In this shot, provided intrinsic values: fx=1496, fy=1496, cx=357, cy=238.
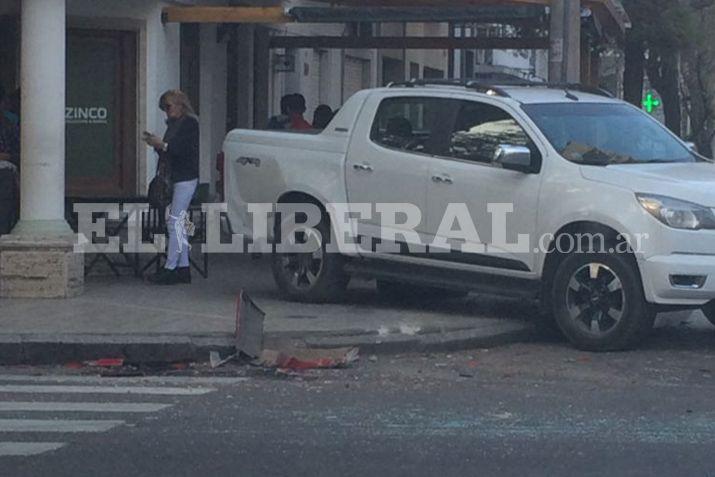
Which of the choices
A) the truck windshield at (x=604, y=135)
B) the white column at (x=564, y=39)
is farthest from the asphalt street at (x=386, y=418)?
the white column at (x=564, y=39)

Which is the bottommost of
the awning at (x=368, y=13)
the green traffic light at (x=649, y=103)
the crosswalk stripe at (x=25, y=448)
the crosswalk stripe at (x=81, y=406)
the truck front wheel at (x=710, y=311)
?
the crosswalk stripe at (x=25, y=448)

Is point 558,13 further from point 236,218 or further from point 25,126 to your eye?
point 25,126

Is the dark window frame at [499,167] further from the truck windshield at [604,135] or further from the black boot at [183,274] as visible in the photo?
the black boot at [183,274]

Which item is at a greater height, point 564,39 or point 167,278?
point 564,39

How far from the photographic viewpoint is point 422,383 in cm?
1006

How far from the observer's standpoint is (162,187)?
13820mm

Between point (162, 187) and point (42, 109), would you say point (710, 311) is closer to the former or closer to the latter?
point (162, 187)

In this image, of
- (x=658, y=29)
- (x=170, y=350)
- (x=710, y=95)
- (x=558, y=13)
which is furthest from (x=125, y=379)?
(x=710, y=95)

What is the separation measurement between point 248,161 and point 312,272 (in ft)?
3.99

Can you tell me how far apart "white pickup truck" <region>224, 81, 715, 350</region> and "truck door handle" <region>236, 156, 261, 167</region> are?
2 centimetres

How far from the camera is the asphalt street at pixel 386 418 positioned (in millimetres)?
7523

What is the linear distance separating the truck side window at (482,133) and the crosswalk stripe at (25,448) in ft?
16.3

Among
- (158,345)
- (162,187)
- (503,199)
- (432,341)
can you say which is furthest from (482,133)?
(162,187)

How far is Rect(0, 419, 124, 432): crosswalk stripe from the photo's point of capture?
27.2 feet
